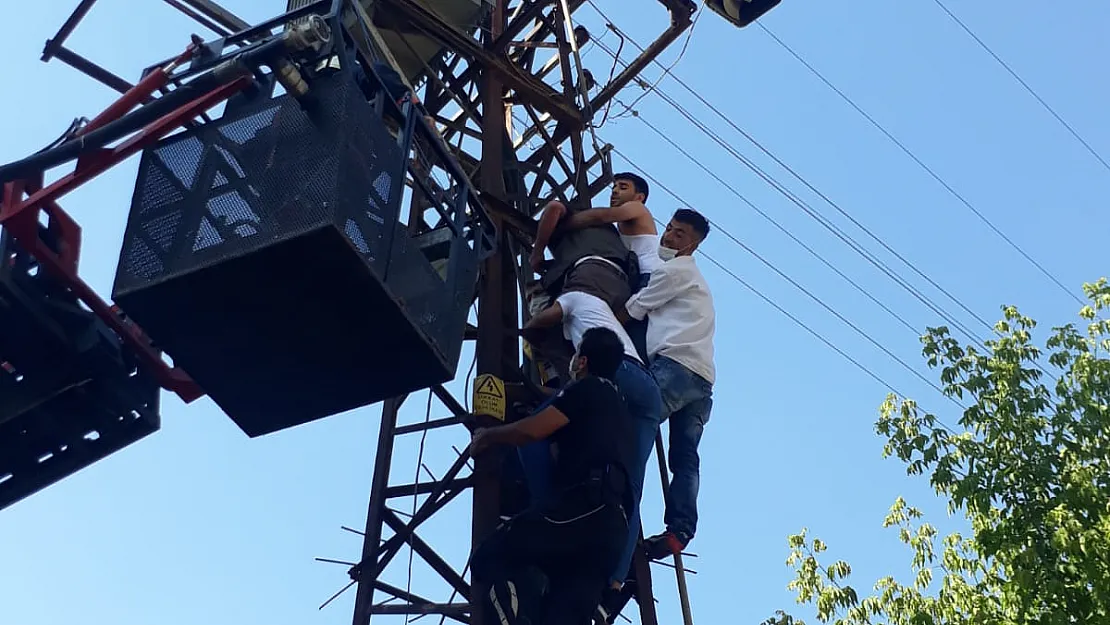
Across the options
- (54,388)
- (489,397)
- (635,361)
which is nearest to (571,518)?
(635,361)

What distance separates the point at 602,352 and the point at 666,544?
5.18 feet

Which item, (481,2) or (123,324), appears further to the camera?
(481,2)

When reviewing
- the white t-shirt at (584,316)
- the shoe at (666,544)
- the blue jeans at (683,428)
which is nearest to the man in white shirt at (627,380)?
the white t-shirt at (584,316)

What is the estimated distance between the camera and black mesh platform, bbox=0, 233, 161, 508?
6301mm

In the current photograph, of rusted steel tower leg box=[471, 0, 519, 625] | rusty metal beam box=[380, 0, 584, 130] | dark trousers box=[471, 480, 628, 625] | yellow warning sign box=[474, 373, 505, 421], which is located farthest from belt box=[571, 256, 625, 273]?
dark trousers box=[471, 480, 628, 625]

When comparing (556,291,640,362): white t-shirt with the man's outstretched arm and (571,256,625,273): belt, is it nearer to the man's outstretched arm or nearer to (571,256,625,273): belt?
(571,256,625,273): belt

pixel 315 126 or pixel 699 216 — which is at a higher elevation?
pixel 699 216

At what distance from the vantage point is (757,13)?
31.5ft

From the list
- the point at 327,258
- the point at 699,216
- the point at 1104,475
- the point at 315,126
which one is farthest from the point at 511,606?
the point at 1104,475

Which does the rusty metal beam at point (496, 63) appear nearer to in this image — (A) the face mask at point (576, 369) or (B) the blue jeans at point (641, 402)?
(B) the blue jeans at point (641, 402)

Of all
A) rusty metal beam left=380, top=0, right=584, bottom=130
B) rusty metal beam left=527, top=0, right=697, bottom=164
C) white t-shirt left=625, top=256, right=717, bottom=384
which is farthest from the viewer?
rusty metal beam left=527, top=0, right=697, bottom=164

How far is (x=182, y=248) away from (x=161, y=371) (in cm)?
143

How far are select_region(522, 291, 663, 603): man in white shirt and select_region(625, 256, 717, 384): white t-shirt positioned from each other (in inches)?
11.8

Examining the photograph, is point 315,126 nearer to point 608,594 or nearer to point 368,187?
point 368,187
